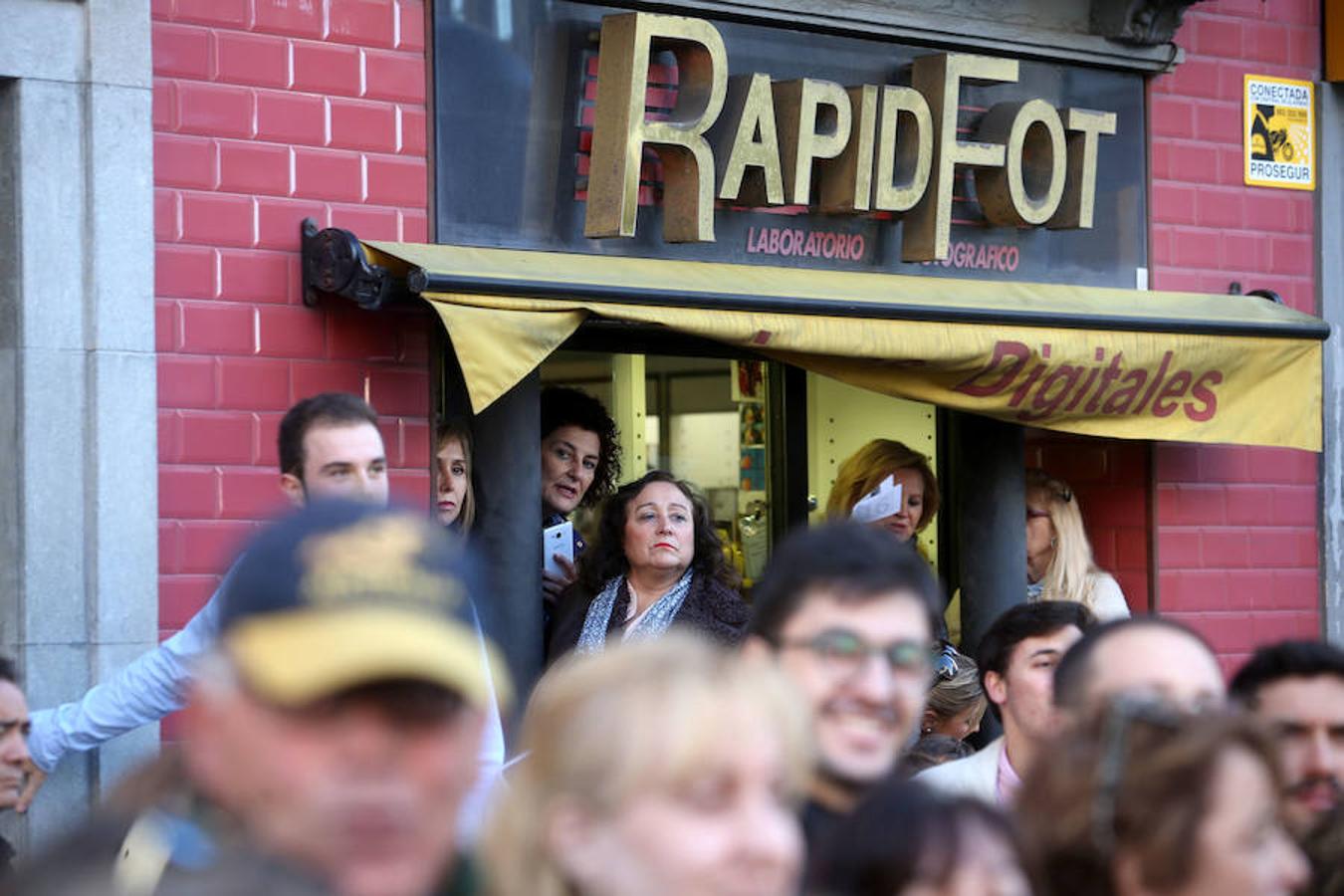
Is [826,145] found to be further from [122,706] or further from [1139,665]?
[1139,665]

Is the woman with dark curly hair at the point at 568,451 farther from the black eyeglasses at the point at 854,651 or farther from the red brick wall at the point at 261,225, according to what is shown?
the black eyeglasses at the point at 854,651

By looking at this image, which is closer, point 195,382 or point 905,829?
point 905,829

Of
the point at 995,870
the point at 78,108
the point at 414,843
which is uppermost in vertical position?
the point at 78,108

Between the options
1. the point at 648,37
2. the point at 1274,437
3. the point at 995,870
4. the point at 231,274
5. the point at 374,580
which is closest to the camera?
the point at 374,580

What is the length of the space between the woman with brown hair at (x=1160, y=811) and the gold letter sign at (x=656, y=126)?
3.85 metres

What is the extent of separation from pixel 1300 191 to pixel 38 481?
5005 millimetres

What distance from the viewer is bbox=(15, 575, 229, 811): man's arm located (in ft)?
13.2

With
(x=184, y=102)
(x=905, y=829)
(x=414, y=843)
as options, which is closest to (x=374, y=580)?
(x=414, y=843)

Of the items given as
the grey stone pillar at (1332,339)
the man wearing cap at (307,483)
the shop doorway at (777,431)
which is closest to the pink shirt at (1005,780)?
the man wearing cap at (307,483)

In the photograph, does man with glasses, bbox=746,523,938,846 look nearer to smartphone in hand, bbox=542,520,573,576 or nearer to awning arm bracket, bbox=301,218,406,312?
awning arm bracket, bbox=301,218,406,312

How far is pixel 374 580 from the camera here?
1.76 m

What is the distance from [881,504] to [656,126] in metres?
1.47

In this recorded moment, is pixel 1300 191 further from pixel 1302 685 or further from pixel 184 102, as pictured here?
pixel 1302 685

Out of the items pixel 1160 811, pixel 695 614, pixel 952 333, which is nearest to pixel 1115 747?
pixel 1160 811
